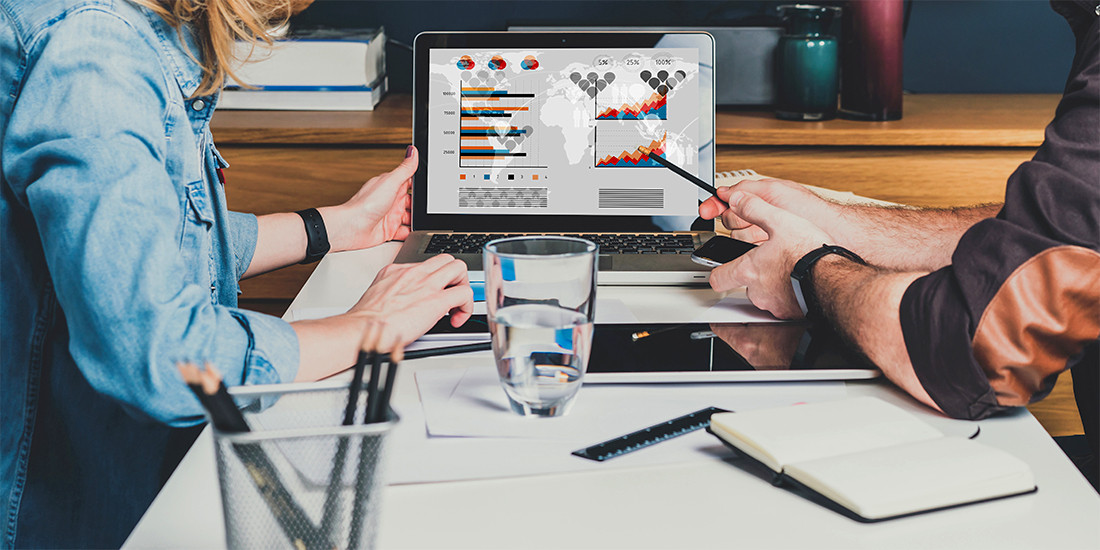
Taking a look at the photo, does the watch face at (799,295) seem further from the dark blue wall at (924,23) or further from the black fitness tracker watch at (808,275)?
the dark blue wall at (924,23)

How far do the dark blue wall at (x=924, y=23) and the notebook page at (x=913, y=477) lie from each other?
164cm

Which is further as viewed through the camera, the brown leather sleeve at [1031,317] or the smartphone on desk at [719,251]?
the smartphone on desk at [719,251]

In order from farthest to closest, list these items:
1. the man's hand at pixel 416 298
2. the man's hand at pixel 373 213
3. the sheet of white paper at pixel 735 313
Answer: the man's hand at pixel 373 213, the sheet of white paper at pixel 735 313, the man's hand at pixel 416 298

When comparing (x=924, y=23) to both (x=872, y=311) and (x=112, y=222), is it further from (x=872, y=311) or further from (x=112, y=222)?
(x=112, y=222)

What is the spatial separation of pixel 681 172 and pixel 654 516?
0.67 meters

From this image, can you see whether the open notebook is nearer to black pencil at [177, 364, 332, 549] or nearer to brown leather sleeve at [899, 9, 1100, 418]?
brown leather sleeve at [899, 9, 1100, 418]

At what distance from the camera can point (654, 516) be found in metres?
0.58

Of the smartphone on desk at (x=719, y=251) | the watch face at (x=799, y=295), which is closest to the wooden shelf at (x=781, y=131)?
the smartphone on desk at (x=719, y=251)

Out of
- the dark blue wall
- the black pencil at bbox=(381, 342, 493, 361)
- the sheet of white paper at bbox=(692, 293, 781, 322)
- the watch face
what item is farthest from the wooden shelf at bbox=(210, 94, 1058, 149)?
the black pencil at bbox=(381, 342, 493, 361)

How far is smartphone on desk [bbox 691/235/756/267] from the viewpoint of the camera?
3.61ft

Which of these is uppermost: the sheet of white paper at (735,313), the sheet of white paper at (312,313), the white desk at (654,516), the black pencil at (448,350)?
the sheet of white paper at (312,313)

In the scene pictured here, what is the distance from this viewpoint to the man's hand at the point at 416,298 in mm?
859

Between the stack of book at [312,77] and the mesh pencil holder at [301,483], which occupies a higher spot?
the stack of book at [312,77]

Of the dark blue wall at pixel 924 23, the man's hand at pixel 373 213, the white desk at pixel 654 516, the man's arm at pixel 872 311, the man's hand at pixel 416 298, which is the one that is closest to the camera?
the white desk at pixel 654 516
